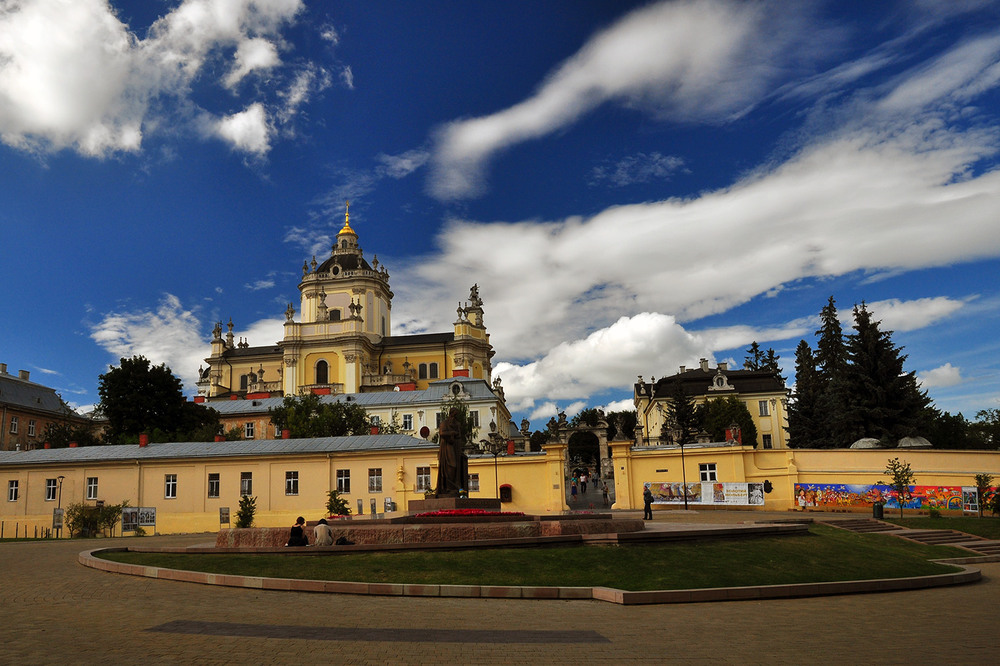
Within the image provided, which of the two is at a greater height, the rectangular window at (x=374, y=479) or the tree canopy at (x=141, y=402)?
the tree canopy at (x=141, y=402)

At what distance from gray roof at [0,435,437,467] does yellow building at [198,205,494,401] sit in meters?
45.8

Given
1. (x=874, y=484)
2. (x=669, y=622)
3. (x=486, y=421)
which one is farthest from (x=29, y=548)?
(x=486, y=421)

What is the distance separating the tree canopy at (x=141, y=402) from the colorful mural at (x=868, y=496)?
45.0 metres

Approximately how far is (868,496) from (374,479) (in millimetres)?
24606

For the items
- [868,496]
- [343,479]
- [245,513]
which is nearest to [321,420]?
[343,479]

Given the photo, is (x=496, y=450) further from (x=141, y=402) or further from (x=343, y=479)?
(x=141, y=402)

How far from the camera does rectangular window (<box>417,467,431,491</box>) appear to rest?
38.5 meters

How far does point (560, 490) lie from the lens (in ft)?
123

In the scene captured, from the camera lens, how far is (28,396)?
71.2 metres

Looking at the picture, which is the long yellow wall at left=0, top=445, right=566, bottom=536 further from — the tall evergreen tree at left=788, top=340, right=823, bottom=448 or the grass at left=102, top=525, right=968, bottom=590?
the tall evergreen tree at left=788, top=340, right=823, bottom=448

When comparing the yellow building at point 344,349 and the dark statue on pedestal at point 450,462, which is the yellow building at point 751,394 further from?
the dark statue on pedestal at point 450,462

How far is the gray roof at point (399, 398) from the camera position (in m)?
73.9

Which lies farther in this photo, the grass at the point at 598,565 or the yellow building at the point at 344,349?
the yellow building at the point at 344,349

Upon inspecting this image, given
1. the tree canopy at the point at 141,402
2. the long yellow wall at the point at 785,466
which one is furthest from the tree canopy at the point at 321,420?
the long yellow wall at the point at 785,466
